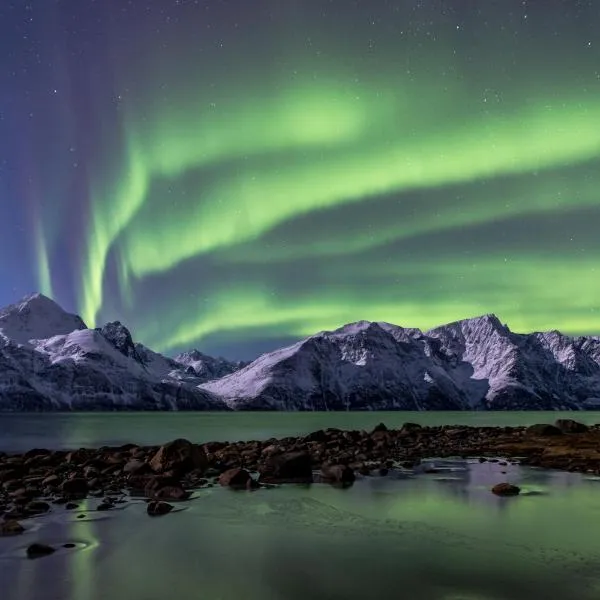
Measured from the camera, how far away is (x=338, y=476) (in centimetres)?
3097

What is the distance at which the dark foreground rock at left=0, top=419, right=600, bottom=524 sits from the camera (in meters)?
25.7

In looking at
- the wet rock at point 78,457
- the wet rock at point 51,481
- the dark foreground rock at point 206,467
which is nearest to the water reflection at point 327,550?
the dark foreground rock at point 206,467

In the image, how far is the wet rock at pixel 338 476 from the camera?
30797mm

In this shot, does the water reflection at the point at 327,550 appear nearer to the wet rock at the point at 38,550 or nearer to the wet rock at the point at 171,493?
the wet rock at the point at 38,550

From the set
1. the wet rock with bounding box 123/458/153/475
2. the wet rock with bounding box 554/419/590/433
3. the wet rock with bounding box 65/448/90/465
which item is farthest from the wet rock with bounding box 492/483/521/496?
the wet rock with bounding box 554/419/590/433

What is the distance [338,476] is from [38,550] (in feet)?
57.9

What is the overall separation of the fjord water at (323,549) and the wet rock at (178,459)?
23.0ft

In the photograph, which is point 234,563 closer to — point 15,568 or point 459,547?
point 15,568

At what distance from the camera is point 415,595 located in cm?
1278

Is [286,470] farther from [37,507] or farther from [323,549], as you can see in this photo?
[323,549]

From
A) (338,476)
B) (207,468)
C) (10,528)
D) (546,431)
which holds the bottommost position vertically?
(546,431)

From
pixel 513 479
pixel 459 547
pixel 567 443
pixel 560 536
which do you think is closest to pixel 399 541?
pixel 459 547

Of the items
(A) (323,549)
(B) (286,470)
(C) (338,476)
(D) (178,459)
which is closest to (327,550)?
(A) (323,549)

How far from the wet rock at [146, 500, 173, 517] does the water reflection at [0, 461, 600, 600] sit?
0.43 m
